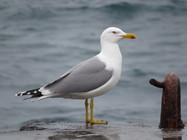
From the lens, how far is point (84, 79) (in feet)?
20.9

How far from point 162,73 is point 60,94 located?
26.5 feet

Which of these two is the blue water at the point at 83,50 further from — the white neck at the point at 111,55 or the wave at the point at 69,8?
the white neck at the point at 111,55

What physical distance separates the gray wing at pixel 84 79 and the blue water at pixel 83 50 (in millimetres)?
4320

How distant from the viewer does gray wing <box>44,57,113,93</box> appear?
246 inches

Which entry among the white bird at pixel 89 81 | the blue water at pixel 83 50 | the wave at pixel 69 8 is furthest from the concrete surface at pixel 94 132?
the wave at pixel 69 8

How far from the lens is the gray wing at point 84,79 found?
6250 millimetres

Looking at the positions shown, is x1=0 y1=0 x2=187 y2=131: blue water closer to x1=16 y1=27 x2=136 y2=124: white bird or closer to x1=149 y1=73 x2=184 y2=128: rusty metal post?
x1=16 y1=27 x2=136 y2=124: white bird

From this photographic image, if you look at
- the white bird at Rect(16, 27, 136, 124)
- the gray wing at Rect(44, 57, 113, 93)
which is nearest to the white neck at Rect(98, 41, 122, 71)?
the white bird at Rect(16, 27, 136, 124)

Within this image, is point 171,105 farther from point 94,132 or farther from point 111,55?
point 111,55

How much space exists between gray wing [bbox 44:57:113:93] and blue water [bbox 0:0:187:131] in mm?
4320

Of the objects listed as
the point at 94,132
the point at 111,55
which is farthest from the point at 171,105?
the point at 111,55

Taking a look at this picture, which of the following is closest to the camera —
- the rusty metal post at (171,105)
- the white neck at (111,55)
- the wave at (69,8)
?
the rusty metal post at (171,105)

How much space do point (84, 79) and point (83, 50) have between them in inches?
372

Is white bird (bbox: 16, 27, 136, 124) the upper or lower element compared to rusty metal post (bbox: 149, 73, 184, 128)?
upper
